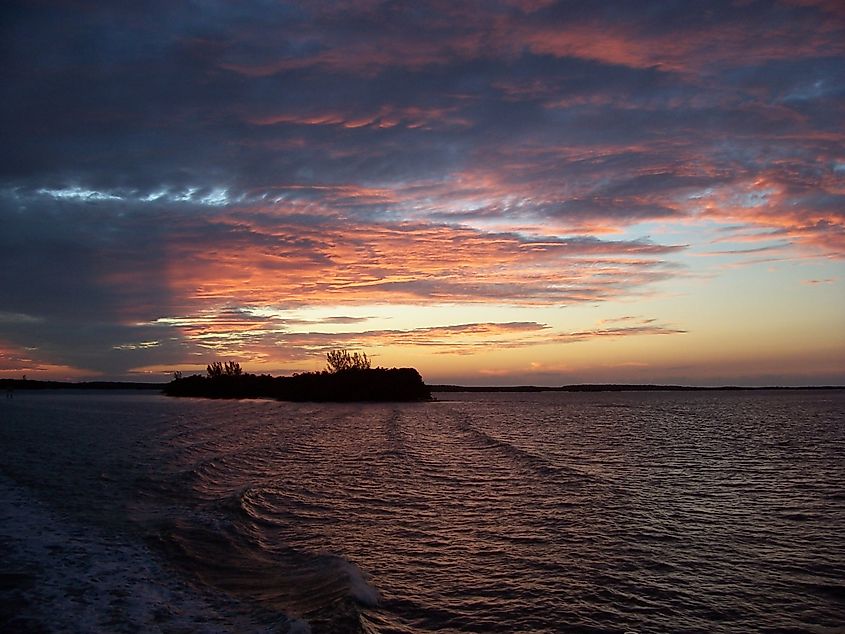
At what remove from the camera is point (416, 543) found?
17.0 meters

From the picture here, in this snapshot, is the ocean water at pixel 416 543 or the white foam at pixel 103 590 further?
the ocean water at pixel 416 543

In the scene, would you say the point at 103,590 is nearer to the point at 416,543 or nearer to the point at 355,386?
the point at 416,543

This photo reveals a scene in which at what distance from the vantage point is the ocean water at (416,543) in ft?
39.1

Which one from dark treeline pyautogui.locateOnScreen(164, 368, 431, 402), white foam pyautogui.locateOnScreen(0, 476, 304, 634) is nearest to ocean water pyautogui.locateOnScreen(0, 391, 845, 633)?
white foam pyautogui.locateOnScreen(0, 476, 304, 634)

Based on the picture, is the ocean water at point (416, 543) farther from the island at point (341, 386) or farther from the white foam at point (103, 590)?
the island at point (341, 386)

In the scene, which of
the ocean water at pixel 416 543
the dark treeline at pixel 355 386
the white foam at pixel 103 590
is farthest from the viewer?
the dark treeline at pixel 355 386

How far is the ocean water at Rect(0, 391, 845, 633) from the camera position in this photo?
39.1 feet

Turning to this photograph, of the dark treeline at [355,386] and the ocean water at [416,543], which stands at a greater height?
the dark treeline at [355,386]

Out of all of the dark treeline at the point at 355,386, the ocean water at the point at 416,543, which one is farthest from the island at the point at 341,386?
the ocean water at the point at 416,543

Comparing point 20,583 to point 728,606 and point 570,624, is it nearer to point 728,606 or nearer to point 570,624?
point 570,624

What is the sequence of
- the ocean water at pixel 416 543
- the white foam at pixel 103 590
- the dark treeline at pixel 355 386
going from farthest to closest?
the dark treeline at pixel 355 386 → the ocean water at pixel 416 543 → the white foam at pixel 103 590

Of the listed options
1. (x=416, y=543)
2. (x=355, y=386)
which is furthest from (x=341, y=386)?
(x=416, y=543)

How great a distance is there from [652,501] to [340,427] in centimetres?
3934

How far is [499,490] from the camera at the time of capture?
81.6 feet
